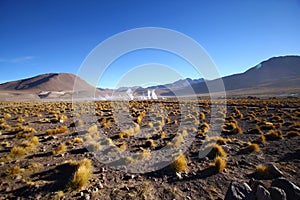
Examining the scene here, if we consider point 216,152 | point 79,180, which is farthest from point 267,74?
point 79,180

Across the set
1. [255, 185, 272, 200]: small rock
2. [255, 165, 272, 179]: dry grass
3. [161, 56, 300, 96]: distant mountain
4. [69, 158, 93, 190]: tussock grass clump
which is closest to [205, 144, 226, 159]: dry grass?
[255, 165, 272, 179]: dry grass

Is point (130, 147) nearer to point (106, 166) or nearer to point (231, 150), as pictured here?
point (106, 166)

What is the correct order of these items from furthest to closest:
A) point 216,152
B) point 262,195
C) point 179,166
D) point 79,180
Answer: point 216,152 < point 179,166 < point 79,180 < point 262,195

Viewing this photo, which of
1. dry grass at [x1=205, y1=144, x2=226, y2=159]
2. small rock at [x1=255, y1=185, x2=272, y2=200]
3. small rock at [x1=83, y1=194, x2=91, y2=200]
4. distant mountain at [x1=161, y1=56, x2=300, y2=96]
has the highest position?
distant mountain at [x1=161, y1=56, x2=300, y2=96]

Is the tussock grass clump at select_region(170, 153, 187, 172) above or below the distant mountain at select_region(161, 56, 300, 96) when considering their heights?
below

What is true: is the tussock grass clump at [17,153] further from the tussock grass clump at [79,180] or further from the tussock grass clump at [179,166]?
the tussock grass clump at [179,166]

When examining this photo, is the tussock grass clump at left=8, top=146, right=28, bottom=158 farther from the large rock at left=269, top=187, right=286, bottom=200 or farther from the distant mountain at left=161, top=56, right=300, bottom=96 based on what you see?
the distant mountain at left=161, top=56, right=300, bottom=96

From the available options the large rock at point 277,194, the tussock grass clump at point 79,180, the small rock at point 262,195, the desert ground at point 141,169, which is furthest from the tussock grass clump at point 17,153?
the large rock at point 277,194

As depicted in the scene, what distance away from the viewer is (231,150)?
7.06 metres

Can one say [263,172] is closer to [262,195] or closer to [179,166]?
[262,195]

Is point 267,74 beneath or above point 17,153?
above

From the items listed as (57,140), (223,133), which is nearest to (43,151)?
(57,140)

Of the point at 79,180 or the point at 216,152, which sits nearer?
the point at 79,180

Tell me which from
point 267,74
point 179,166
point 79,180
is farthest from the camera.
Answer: point 267,74
